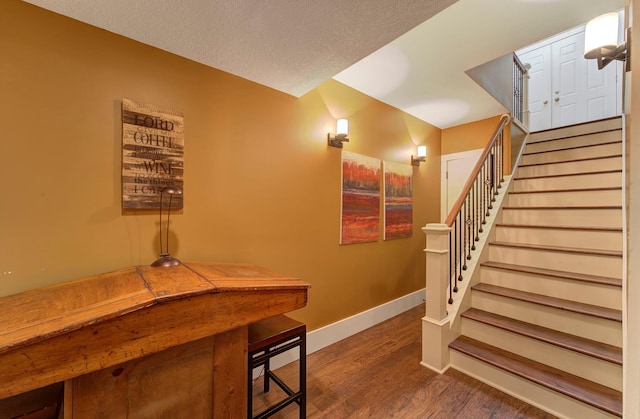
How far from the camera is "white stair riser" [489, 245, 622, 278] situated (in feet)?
6.58

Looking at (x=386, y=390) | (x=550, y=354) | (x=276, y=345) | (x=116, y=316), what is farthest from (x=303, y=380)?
(x=550, y=354)

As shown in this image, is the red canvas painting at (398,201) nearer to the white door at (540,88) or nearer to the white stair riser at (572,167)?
the white stair riser at (572,167)

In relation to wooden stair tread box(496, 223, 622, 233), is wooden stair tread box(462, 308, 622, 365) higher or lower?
lower

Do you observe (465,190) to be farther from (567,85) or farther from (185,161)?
(567,85)

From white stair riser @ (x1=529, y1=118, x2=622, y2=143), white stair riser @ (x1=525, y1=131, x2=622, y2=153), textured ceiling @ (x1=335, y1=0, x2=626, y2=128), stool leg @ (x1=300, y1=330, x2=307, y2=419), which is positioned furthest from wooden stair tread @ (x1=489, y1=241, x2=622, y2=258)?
stool leg @ (x1=300, y1=330, x2=307, y2=419)

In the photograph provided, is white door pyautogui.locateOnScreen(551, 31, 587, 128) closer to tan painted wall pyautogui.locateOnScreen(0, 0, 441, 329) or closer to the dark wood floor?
tan painted wall pyautogui.locateOnScreen(0, 0, 441, 329)

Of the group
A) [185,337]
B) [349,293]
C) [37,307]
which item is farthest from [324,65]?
[349,293]

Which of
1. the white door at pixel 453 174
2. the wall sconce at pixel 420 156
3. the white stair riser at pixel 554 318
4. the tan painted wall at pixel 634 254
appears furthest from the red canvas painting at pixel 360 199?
the tan painted wall at pixel 634 254

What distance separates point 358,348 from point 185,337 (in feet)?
6.11

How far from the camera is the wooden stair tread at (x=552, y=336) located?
161 cm

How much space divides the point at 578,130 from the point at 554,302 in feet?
9.28

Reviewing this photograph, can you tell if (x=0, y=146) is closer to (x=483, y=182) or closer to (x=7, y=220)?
(x=7, y=220)

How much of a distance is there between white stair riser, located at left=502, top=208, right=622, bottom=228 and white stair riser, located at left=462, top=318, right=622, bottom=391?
1364mm

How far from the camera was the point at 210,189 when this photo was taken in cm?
181
